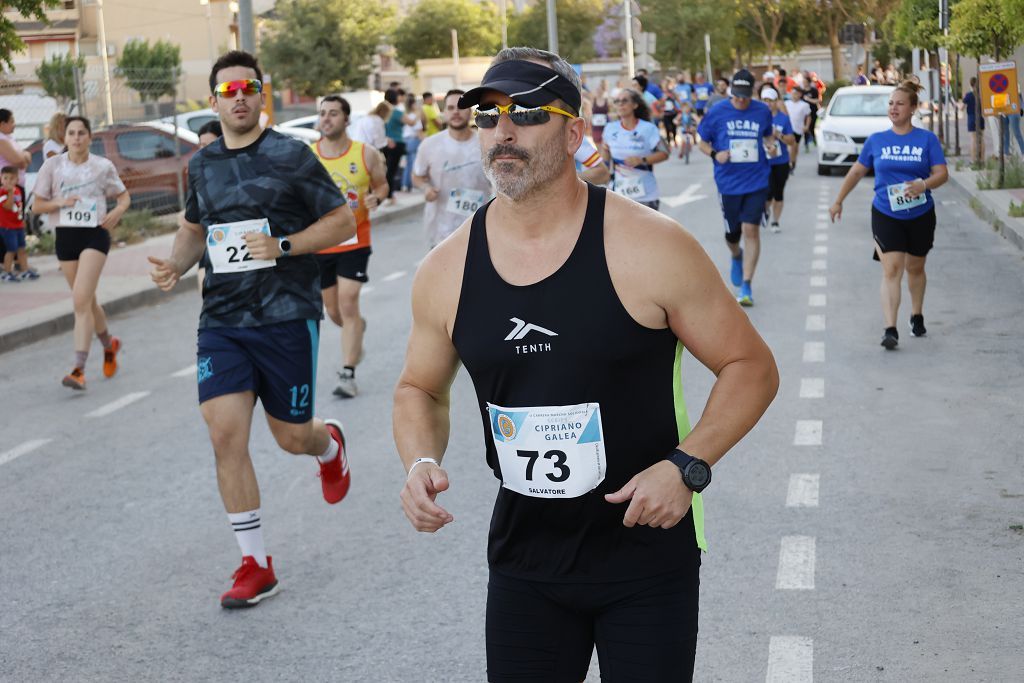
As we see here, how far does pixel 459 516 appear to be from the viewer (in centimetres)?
678

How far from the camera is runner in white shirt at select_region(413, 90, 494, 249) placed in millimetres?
10984

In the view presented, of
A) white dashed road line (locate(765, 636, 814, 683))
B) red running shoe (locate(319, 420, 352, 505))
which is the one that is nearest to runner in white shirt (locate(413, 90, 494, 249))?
red running shoe (locate(319, 420, 352, 505))

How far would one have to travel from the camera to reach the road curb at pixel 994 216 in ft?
52.9

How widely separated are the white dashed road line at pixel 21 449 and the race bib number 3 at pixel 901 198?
5.93 metres

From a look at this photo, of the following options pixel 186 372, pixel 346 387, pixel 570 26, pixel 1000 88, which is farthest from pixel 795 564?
pixel 570 26

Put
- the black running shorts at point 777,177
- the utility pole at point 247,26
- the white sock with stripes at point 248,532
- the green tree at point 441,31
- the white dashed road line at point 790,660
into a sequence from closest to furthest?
1. the white dashed road line at point 790,660
2. the white sock with stripes at point 248,532
3. the black running shorts at point 777,177
4. the utility pole at point 247,26
5. the green tree at point 441,31

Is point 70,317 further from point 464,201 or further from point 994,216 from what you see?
point 994,216

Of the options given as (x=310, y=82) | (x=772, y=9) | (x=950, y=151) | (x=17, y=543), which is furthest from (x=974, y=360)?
(x=772, y=9)

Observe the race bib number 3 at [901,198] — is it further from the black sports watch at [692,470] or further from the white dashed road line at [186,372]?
the black sports watch at [692,470]

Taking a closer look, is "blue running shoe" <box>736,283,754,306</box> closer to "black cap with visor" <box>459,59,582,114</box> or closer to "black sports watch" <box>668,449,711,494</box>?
"black cap with visor" <box>459,59,582,114</box>

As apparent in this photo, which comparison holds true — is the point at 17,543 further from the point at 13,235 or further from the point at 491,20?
the point at 491,20

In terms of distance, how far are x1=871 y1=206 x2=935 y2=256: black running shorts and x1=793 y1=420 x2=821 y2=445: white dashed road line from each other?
109 inches

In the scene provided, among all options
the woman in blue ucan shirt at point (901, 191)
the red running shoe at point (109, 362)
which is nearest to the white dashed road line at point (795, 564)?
the woman in blue ucan shirt at point (901, 191)

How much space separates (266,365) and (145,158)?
703 inches
